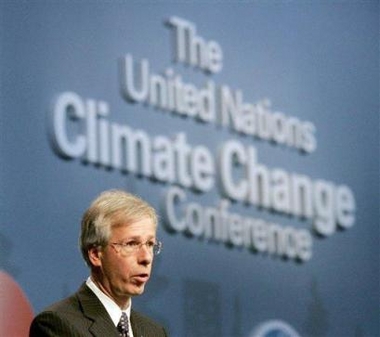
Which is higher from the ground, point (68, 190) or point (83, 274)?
point (68, 190)

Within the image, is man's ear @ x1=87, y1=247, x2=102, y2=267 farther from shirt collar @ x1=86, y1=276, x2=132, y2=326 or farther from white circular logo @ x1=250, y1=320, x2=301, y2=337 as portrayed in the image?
white circular logo @ x1=250, y1=320, x2=301, y2=337

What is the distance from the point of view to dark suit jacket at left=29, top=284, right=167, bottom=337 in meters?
2.49

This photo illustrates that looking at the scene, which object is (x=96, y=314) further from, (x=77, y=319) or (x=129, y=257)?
(x=129, y=257)

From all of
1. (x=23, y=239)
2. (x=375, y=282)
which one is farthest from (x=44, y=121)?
(x=375, y=282)

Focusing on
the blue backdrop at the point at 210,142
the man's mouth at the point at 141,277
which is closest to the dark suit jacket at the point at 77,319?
the man's mouth at the point at 141,277

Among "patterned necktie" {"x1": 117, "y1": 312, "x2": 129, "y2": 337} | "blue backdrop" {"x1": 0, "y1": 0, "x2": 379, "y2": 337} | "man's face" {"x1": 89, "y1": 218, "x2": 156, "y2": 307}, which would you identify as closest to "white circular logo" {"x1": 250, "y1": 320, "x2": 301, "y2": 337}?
"blue backdrop" {"x1": 0, "y1": 0, "x2": 379, "y2": 337}

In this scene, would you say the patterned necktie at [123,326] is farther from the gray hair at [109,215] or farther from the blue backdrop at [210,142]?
the blue backdrop at [210,142]

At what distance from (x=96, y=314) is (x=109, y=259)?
0.46 feet

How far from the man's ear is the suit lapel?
0.29 ft

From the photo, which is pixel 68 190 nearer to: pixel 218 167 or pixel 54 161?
pixel 54 161

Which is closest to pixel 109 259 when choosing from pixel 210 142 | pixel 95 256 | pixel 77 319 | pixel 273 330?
pixel 95 256

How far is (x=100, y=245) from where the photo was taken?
2.55 meters

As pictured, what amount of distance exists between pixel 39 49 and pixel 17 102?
23 cm

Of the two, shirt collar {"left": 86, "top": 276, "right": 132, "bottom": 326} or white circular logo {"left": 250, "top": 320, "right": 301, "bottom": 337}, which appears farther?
white circular logo {"left": 250, "top": 320, "right": 301, "bottom": 337}
